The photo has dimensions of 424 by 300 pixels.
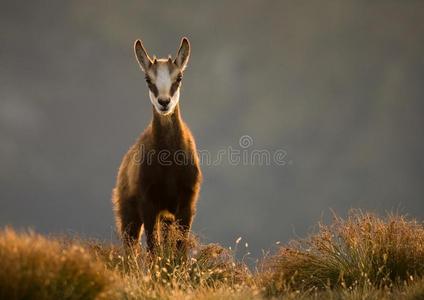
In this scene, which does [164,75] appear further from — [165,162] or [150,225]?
[150,225]

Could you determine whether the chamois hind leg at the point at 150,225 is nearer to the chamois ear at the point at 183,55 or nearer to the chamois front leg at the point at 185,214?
the chamois front leg at the point at 185,214

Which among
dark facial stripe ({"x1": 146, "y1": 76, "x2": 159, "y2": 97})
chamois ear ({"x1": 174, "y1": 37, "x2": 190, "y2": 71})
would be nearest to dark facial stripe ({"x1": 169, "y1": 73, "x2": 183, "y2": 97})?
dark facial stripe ({"x1": 146, "y1": 76, "x2": 159, "y2": 97})

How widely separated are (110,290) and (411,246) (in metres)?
5.44

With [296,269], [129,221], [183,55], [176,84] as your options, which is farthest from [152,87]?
[296,269]

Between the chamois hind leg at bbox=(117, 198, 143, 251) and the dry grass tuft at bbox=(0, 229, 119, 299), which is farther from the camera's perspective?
the chamois hind leg at bbox=(117, 198, 143, 251)

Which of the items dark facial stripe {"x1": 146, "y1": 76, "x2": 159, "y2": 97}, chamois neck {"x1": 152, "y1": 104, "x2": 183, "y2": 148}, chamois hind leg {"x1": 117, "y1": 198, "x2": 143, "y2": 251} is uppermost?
dark facial stripe {"x1": 146, "y1": 76, "x2": 159, "y2": 97}

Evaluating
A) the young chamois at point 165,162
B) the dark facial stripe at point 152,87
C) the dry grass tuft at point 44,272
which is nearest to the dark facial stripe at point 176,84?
the young chamois at point 165,162

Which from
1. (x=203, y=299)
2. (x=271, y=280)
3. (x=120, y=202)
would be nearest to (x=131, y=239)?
(x=120, y=202)

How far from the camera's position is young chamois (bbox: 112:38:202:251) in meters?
10.0

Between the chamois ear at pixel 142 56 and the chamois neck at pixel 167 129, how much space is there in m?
0.96

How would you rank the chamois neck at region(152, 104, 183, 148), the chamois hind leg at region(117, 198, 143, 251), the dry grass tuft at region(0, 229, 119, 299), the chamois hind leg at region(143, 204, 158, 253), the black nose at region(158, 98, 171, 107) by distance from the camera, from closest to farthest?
the dry grass tuft at region(0, 229, 119, 299), the black nose at region(158, 98, 171, 107), the chamois hind leg at region(143, 204, 158, 253), the chamois neck at region(152, 104, 183, 148), the chamois hind leg at region(117, 198, 143, 251)

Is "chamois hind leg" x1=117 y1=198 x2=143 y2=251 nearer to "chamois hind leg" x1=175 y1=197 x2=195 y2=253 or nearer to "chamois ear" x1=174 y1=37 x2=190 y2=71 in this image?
"chamois hind leg" x1=175 y1=197 x2=195 y2=253

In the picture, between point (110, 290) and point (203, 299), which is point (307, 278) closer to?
point (203, 299)

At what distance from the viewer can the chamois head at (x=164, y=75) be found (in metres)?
9.93
